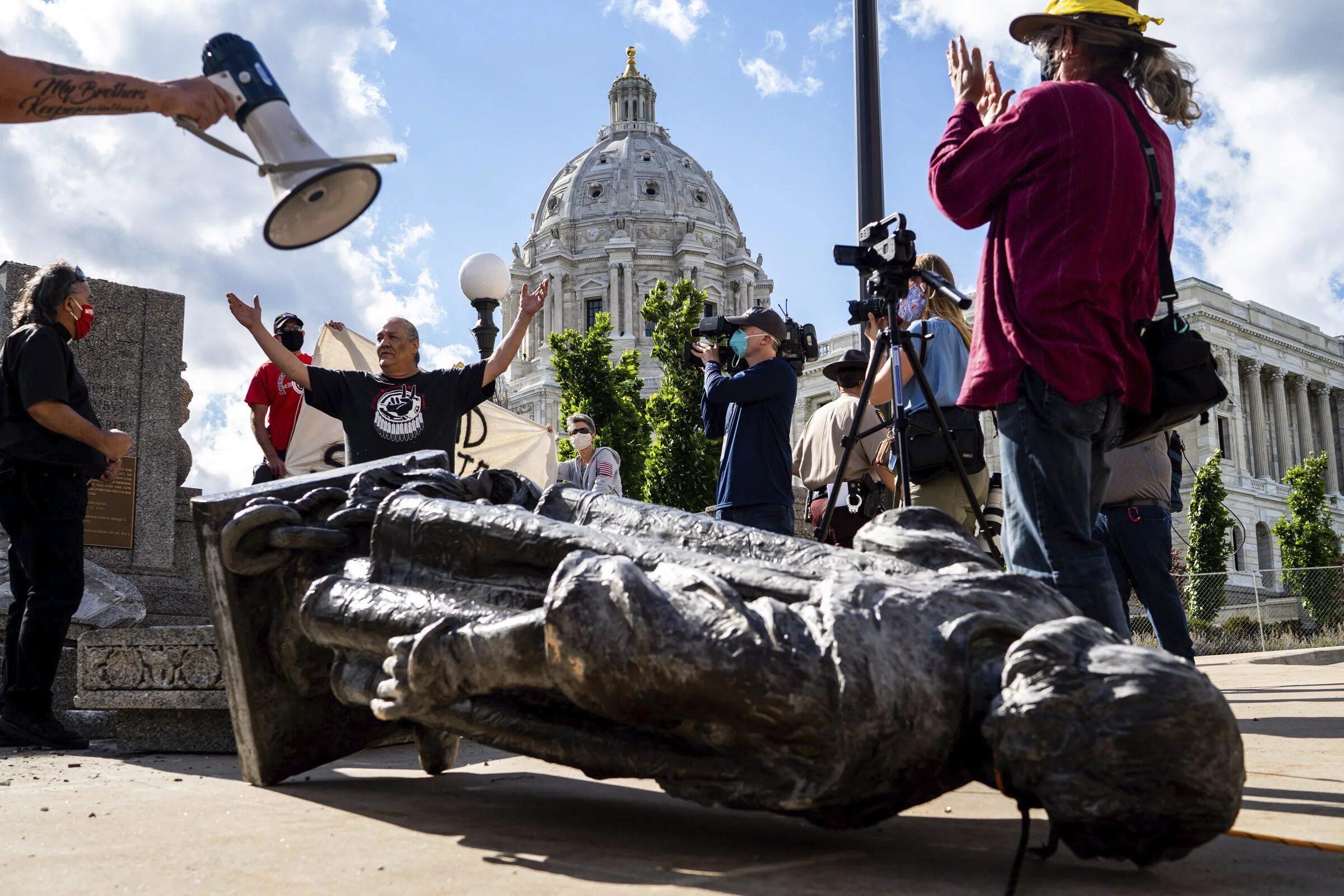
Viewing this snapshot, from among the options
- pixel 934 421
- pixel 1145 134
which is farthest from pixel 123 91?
pixel 934 421

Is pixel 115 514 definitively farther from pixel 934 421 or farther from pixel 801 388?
pixel 801 388

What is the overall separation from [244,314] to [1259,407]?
66.8m

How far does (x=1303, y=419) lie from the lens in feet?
219

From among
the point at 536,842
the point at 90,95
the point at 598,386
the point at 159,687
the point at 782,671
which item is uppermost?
the point at 598,386

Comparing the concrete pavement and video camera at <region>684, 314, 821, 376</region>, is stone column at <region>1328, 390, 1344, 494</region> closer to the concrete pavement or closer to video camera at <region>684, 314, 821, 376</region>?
video camera at <region>684, 314, 821, 376</region>

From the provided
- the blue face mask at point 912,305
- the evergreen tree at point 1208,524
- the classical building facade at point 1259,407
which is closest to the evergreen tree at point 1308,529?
the evergreen tree at point 1208,524

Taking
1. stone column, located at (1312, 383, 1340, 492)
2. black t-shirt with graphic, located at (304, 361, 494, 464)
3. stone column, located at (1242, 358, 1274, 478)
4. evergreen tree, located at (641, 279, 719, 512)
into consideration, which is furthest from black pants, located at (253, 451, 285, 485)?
stone column, located at (1312, 383, 1340, 492)

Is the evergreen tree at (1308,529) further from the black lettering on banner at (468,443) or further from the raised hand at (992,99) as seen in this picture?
the raised hand at (992,99)

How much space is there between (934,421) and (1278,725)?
1852 millimetres

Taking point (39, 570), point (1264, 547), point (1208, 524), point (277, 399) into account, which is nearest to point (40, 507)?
point (39, 570)

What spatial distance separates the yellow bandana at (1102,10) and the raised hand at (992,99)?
32cm

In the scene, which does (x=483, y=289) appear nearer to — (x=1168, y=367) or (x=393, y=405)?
(x=393, y=405)

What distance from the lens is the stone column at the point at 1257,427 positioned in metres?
63.7

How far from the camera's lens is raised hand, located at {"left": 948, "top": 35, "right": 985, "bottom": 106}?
3596mm
